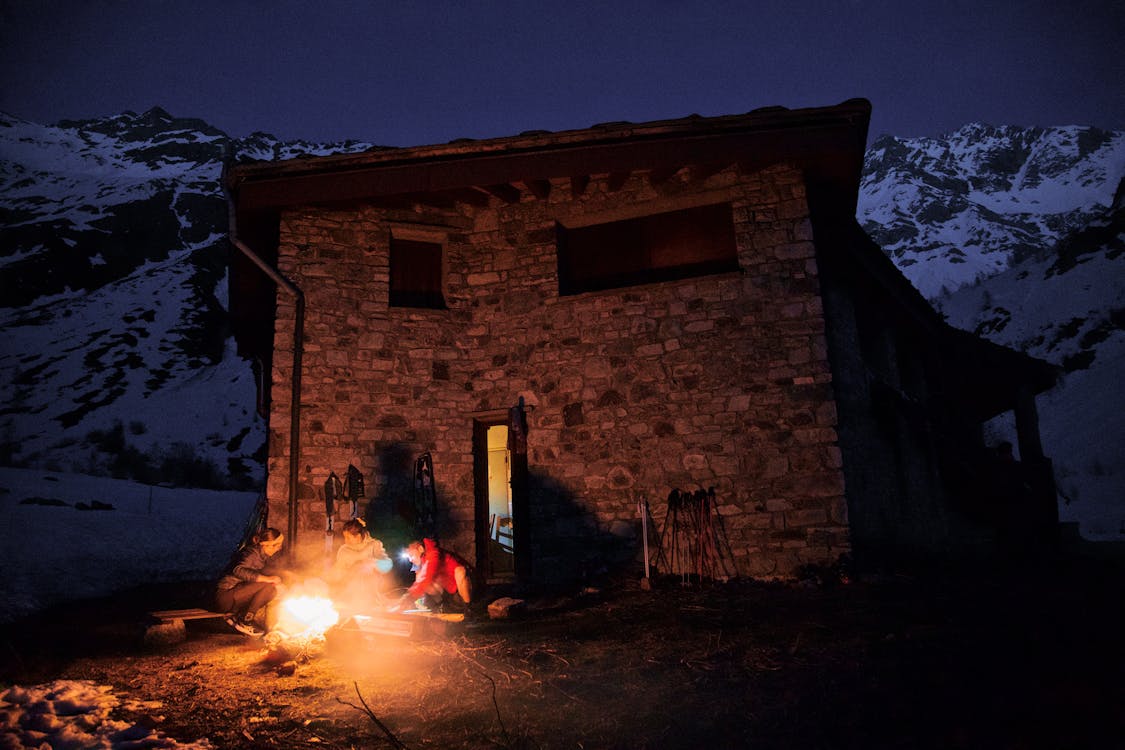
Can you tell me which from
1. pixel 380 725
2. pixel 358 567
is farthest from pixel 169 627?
pixel 380 725

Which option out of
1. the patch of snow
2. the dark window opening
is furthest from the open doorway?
the patch of snow

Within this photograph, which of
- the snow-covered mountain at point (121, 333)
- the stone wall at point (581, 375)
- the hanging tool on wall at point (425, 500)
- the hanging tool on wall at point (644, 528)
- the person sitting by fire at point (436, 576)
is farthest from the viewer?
the snow-covered mountain at point (121, 333)

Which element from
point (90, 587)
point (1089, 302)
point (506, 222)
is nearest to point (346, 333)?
point (506, 222)

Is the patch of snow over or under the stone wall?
under

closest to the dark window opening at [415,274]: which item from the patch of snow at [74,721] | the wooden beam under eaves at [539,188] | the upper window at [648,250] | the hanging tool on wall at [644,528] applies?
the wooden beam under eaves at [539,188]

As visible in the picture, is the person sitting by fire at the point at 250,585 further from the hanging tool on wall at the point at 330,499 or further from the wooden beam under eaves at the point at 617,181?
the wooden beam under eaves at the point at 617,181

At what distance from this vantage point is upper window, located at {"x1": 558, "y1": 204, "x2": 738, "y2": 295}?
9258 millimetres

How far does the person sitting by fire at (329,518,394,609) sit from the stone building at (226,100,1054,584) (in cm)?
100

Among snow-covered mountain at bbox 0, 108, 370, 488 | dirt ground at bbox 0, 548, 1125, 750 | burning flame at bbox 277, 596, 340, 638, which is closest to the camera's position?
dirt ground at bbox 0, 548, 1125, 750

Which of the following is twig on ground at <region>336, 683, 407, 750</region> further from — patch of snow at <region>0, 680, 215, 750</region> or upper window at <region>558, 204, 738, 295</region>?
upper window at <region>558, 204, 738, 295</region>

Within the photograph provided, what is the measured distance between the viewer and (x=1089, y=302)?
33.1 metres

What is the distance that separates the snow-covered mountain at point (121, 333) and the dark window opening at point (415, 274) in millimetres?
13710

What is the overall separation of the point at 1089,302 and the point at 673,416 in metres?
33.8

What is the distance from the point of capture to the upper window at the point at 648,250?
9.26 metres
